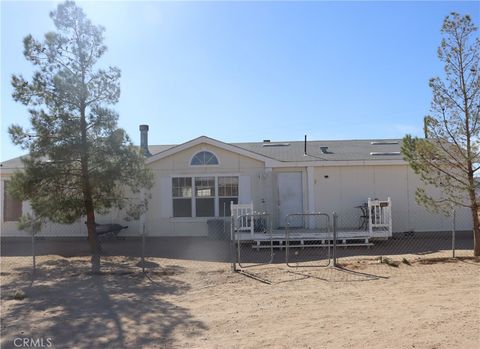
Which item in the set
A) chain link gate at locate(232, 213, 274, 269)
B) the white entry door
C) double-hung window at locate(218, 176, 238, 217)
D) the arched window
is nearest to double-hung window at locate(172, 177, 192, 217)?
the arched window

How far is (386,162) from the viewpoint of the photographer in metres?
15.9

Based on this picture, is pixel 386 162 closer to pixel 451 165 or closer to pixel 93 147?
pixel 451 165

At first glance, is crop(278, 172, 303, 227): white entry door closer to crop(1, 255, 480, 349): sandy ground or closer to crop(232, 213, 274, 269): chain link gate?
crop(232, 213, 274, 269): chain link gate

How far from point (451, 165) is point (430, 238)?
510cm

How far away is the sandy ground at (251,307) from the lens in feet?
17.7

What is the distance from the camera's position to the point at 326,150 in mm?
17781

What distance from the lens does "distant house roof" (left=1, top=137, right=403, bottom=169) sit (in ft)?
53.6

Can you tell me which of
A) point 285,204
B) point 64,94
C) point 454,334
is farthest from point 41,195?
point 454,334

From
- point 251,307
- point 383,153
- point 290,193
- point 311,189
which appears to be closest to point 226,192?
point 290,193

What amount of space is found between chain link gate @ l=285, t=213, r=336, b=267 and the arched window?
11.4ft

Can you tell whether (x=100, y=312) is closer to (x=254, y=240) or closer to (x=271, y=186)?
(x=254, y=240)

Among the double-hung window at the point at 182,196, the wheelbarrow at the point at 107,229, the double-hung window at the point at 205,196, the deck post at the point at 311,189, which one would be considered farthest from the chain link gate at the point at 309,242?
the wheelbarrow at the point at 107,229

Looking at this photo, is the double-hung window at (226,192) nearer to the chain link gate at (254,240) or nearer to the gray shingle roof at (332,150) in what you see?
the chain link gate at (254,240)

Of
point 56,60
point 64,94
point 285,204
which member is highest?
point 56,60
